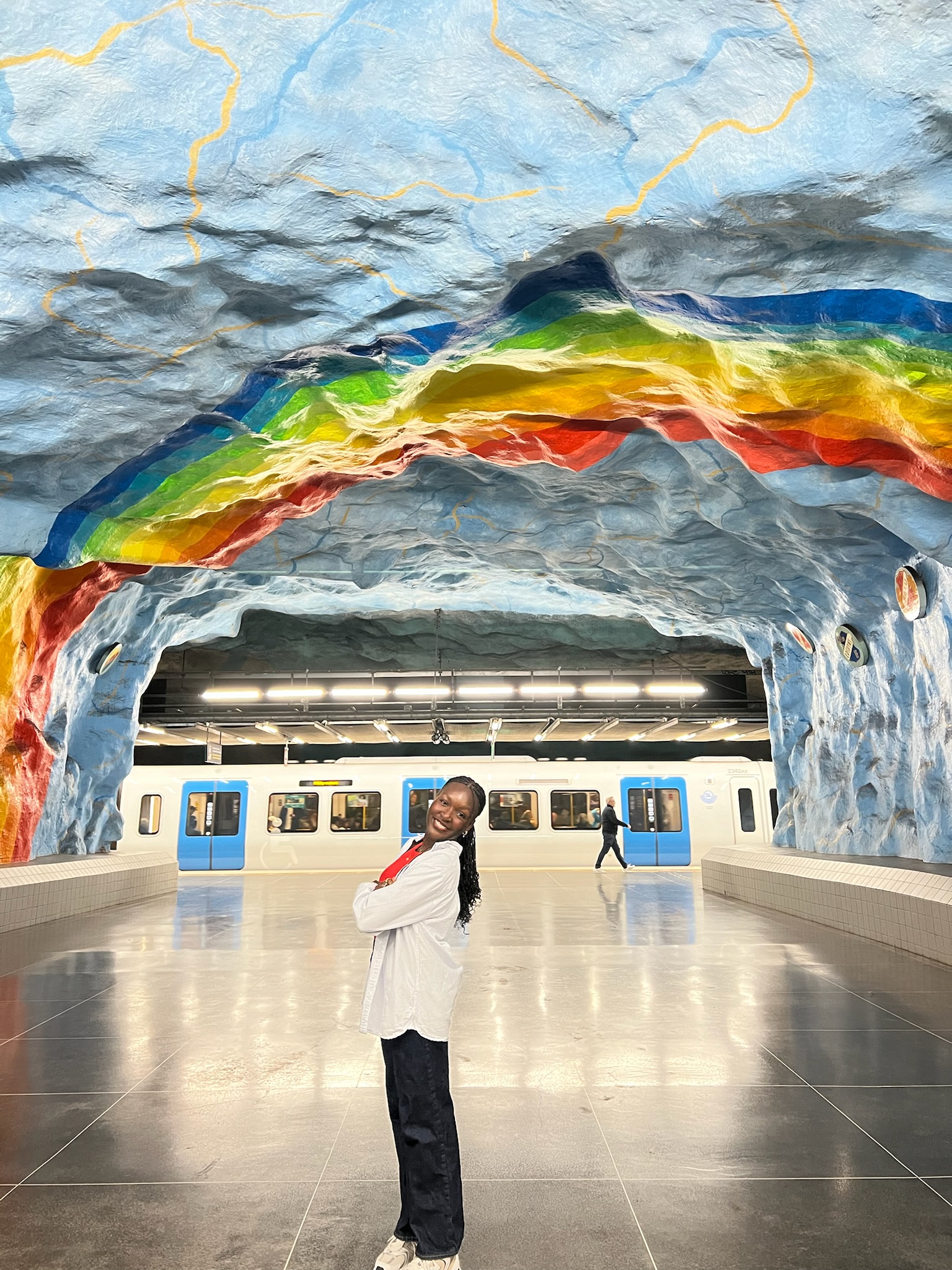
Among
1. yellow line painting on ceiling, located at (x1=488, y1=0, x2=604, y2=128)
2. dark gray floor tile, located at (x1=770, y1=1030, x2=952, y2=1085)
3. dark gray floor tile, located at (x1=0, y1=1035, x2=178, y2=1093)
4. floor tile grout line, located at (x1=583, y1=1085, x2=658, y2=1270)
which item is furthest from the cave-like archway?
floor tile grout line, located at (x1=583, y1=1085, x2=658, y2=1270)

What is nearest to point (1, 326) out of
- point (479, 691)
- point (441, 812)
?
point (441, 812)

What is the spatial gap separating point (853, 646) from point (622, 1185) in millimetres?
7395

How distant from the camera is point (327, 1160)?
10.5 ft

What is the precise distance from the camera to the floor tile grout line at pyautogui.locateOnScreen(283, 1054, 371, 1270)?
101 inches

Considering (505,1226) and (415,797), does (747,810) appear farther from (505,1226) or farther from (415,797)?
(505,1226)

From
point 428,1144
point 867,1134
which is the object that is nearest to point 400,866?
point 428,1144

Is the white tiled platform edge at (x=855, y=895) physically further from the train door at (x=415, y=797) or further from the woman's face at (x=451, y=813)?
the train door at (x=415, y=797)

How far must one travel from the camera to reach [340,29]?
3229mm

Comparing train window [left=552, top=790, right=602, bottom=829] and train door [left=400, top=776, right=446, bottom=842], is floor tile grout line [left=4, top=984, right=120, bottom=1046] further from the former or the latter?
train window [left=552, top=790, right=602, bottom=829]

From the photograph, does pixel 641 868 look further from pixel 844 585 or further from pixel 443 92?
pixel 443 92

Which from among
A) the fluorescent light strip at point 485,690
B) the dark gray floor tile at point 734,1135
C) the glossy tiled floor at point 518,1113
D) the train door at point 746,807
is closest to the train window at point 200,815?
the fluorescent light strip at point 485,690

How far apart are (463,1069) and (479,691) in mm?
10706

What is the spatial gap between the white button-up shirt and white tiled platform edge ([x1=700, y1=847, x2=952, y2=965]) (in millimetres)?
5538

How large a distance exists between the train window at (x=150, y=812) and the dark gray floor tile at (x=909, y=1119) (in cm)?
1561
